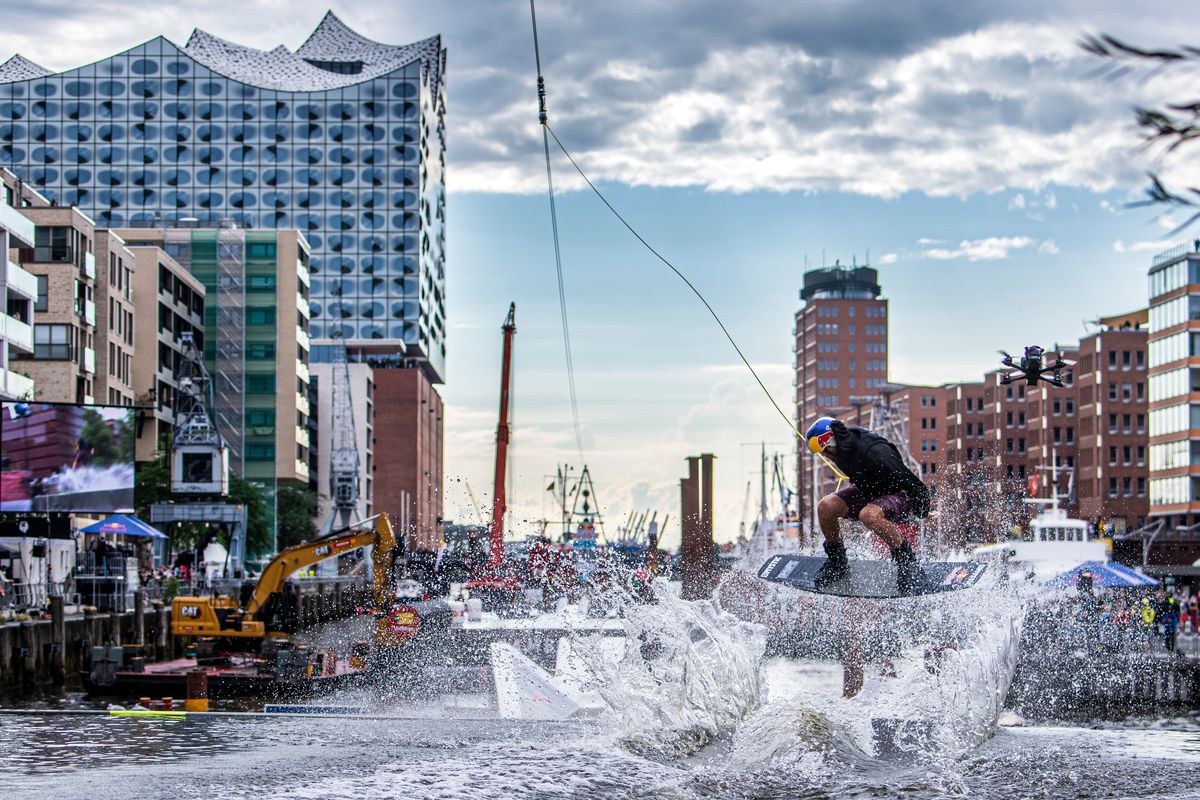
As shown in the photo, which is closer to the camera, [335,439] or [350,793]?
[350,793]

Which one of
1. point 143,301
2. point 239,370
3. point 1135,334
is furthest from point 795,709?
point 1135,334

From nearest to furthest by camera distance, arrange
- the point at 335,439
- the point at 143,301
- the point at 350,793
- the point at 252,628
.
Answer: the point at 350,793
the point at 252,628
the point at 143,301
the point at 335,439

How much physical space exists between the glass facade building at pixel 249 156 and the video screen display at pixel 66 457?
414ft

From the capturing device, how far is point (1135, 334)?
153m

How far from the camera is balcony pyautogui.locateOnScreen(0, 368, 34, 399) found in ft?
225

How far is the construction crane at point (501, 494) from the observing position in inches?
2559

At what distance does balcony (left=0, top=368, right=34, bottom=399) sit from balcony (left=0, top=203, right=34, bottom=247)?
6.10 meters

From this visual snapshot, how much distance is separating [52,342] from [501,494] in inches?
1266

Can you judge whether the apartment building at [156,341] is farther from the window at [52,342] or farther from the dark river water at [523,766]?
the dark river water at [523,766]

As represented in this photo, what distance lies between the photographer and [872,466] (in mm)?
20297

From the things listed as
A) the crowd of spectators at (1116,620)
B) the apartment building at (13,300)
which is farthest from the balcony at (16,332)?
the crowd of spectators at (1116,620)

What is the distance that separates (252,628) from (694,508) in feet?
54.8

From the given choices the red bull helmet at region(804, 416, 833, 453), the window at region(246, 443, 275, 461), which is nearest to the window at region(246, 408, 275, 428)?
the window at region(246, 443, 275, 461)

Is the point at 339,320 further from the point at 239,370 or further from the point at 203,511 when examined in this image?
the point at 203,511
